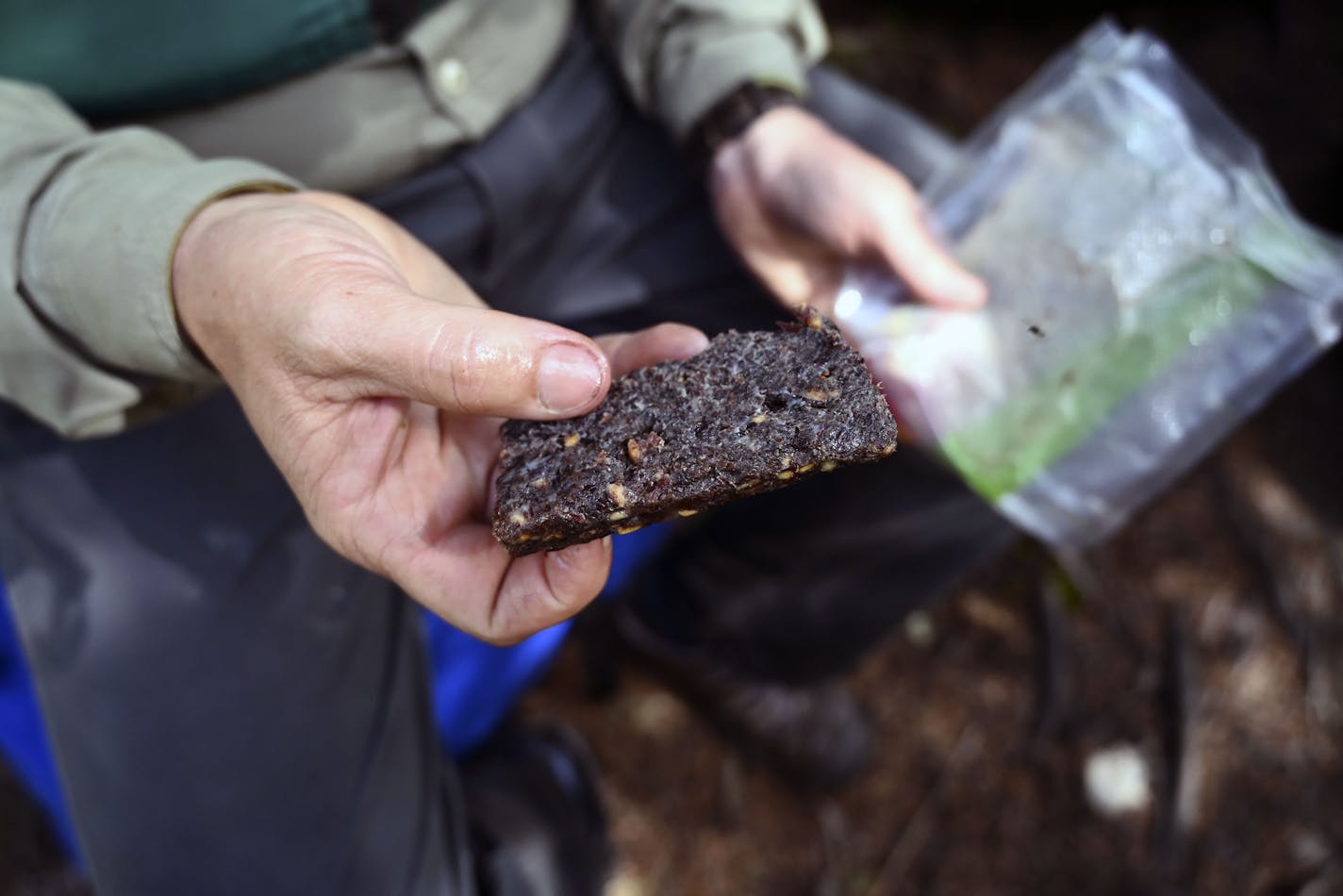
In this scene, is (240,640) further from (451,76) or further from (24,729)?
(451,76)

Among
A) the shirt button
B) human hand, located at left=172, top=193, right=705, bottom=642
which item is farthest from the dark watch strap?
human hand, located at left=172, top=193, right=705, bottom=642

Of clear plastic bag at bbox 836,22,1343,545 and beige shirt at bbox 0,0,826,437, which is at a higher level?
beige shirt at bbox 0,0,826,437

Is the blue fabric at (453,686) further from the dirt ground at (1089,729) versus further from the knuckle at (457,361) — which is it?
the knuckle at (457,361)

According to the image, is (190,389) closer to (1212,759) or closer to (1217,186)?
(1217,186)

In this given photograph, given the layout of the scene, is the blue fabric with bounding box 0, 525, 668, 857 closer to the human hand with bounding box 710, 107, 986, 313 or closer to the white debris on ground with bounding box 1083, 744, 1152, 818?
the human hand with bounding box 710, 107, 986, 313

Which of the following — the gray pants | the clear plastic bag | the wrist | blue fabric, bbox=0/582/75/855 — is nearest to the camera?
the wrist

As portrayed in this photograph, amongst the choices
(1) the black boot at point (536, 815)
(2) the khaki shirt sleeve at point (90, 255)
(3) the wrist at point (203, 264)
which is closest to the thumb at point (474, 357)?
(3) the wrist at point (203, 264)

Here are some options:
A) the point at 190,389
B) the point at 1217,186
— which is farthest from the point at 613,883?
the point at 1217,186
